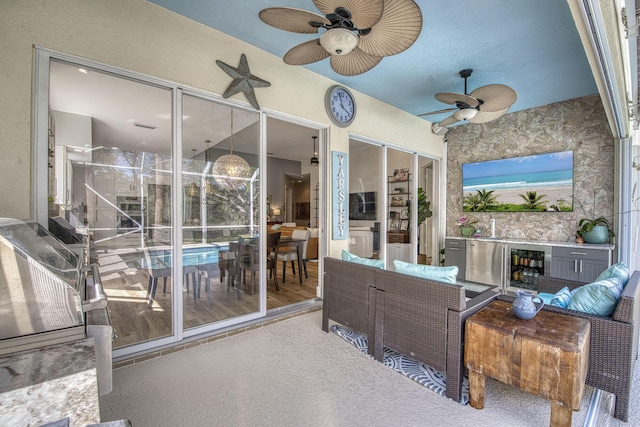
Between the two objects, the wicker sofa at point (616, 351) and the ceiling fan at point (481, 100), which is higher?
the ceiling fan at point (481, 100)

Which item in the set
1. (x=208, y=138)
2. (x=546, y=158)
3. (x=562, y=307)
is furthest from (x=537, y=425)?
(x=546, y=158)

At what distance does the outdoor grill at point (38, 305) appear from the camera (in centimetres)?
93

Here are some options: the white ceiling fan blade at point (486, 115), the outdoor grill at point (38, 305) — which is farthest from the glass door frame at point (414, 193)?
the outdoor grill at point (38, 305)

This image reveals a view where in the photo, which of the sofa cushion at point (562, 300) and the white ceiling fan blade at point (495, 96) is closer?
the sofa cushion at point (562, 300)

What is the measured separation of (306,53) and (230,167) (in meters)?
1.44

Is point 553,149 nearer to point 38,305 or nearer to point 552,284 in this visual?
point 552,284

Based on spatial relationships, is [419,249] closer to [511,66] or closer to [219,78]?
[511,66]

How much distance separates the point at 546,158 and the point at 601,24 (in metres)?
3.45

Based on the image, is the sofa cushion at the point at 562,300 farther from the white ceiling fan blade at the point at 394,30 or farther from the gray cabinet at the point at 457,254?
the gray cabinet at the point at 457,254

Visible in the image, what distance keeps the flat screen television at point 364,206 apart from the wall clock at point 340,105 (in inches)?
46.4

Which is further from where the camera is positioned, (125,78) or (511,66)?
(511,66)

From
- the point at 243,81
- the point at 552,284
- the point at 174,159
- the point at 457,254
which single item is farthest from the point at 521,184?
the point at 174,159

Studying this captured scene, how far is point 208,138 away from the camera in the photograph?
289 centimetres

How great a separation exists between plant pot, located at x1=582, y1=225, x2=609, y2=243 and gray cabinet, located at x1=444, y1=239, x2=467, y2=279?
1.61m
